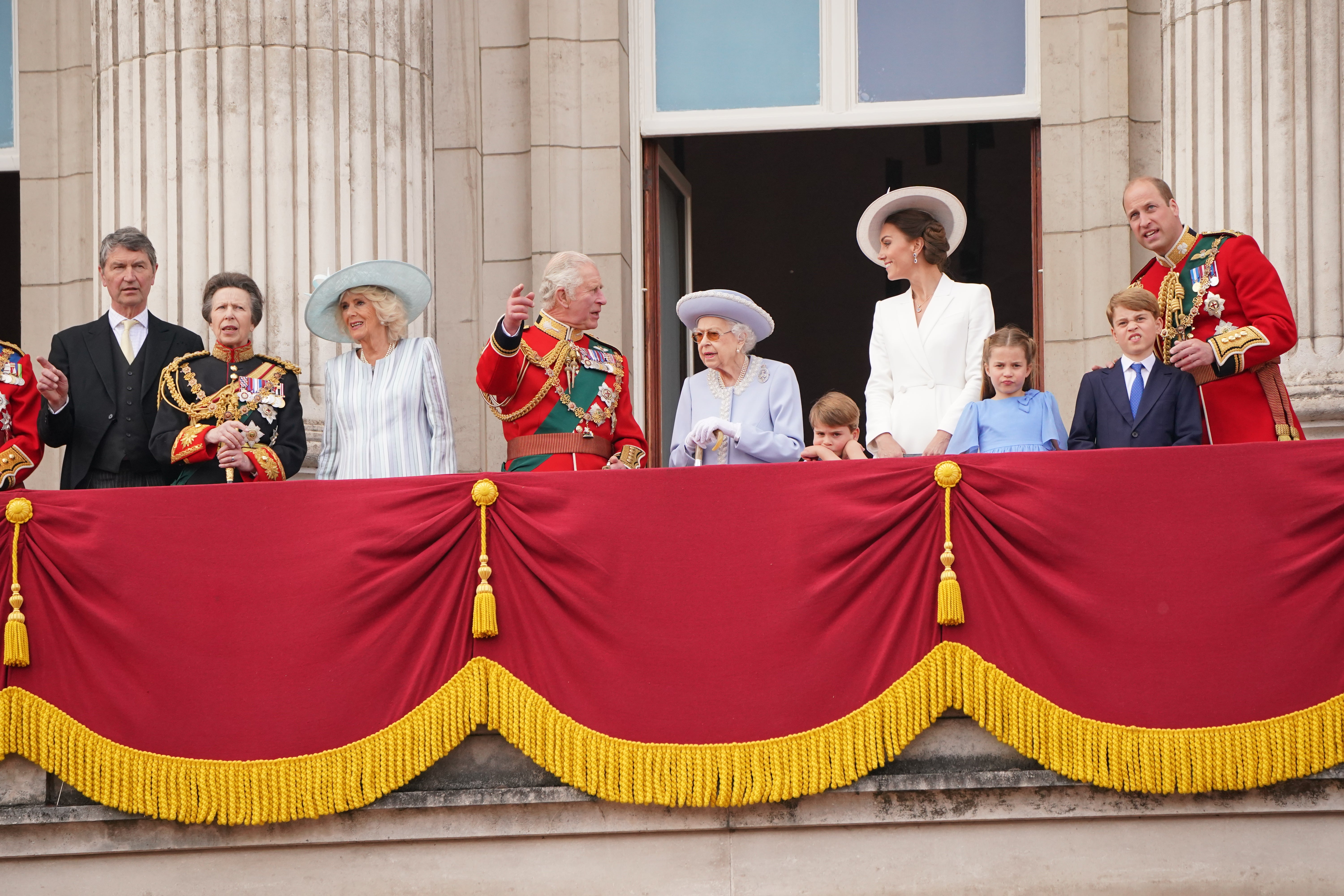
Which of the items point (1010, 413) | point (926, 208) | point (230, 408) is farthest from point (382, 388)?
point (1010, 413)

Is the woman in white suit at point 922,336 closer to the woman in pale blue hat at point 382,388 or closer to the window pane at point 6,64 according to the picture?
the woman in pale blue hat at point 382,388

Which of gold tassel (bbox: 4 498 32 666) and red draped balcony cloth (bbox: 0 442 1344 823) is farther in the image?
gold tassel (bbox: 4 498 32 666)

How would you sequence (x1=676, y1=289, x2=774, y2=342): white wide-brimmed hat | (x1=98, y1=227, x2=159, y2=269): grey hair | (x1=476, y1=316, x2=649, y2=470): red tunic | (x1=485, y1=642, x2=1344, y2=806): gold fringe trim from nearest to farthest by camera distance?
(x1=485, y1=642, x2=1344, y2=806): gold fringe trim, (x1=476, y1=316, x2=649, y2=470): red tunic, (x1=676, y1=289, x2=774, y2=342): white wide-brimmed hat, (x1=98, y1=227, x2=159, y2=269): grey hair

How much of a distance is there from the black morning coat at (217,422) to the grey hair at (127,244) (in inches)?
23.5

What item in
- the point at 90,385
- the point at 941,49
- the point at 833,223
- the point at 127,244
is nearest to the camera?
the point at 90,385

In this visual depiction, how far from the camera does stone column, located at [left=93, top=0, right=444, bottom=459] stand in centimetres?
828

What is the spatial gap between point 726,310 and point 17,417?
2.92 metres

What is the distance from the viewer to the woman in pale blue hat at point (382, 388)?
6641 mm

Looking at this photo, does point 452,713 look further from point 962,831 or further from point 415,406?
→ point 962,831

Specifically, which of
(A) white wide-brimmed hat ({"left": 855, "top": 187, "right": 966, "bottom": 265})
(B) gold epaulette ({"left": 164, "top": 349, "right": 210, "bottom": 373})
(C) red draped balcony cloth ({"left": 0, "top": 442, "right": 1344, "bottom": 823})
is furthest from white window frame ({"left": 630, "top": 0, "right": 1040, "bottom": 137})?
(C) red draped balcony cloth ({"left": 0, "top": 442, "right": 1344, "bottom": 823})

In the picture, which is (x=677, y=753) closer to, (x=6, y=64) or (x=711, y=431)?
(x=711, y=431)

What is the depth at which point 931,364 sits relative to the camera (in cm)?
670

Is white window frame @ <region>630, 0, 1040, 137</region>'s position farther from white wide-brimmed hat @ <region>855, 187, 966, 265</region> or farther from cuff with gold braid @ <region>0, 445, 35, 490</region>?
cuff with gold braid @ <region>0, 445, 35, 490</region>

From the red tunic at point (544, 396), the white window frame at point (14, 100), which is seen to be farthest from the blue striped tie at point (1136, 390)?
the white window frame at point (14, 100)
